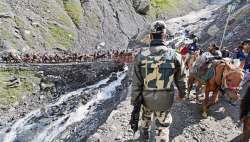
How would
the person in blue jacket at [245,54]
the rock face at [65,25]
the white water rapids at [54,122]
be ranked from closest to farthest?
the person in blue jacket at [245,54], the white water rapids at [54,122], the rock face at [65,25]

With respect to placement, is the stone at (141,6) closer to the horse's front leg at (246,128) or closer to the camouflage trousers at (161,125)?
the horse's front leg at (246,128)

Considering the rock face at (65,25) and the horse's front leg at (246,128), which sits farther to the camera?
the rock face at (65,25)

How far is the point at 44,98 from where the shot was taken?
38250 millimetres

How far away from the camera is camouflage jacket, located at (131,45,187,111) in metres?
8.27

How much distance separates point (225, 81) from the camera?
43.7ft

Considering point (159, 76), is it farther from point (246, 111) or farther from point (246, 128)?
point (246, 128)

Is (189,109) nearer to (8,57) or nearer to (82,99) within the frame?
(82,99)

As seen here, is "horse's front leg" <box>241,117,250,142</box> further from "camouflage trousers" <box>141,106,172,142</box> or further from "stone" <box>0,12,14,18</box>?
"stone" <box>0,12,14,18</box>

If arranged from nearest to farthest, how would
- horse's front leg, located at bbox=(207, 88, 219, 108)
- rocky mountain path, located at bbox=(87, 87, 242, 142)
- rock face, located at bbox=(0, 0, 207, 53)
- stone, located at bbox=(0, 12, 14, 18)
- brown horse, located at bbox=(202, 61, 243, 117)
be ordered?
brown horse, located at bbox=(202, 61, 243, 117), rocky mountain path, located at bbox=(87, 87, 242, 142), horse's front leg, located at bbox=(207, 88, 219, 108), rock face, located at bbox=(0, 0, 207, 53), stone, located at bbox=(0, 12, 14, 18)

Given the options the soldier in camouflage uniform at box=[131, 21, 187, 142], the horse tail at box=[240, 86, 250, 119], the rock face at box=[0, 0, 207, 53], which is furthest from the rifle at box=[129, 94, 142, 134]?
the rock face at box=[0, 0, 207, 53]

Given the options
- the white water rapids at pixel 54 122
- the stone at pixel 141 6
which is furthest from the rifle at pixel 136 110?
the stone at pixel 141 6

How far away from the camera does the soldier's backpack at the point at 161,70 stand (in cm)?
827

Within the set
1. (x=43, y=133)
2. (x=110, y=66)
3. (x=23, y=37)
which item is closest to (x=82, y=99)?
(x=43, y=133)

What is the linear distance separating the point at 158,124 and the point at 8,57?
125ft
